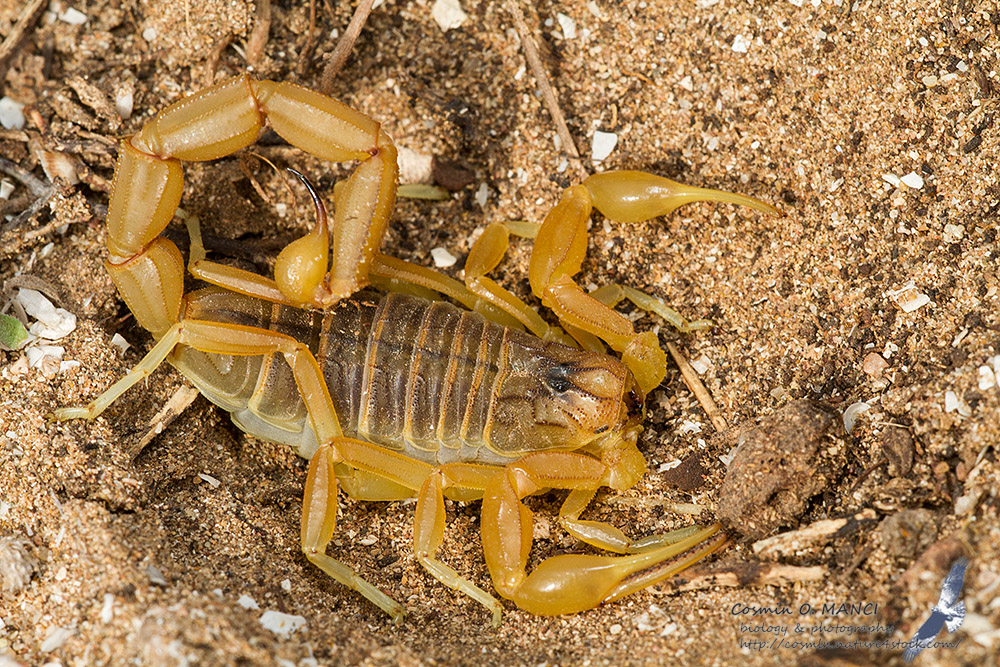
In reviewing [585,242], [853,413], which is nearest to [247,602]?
[585,242]

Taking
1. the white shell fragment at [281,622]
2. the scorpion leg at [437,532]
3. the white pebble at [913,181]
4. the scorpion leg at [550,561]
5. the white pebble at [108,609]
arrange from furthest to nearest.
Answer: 1. the white pebble at [913,181]
2. the scorpion leg at [437,532]
3. the scorpion leg at [550,561]
4. the white shell fragment at [281,622]
5. the white pebble at [108,609]

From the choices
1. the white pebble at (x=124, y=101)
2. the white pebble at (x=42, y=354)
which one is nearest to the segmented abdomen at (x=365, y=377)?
the white pebble at (x=42, y=354)

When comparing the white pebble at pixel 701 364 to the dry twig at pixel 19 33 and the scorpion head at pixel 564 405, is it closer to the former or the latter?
the scorpion head at pixel 564 405

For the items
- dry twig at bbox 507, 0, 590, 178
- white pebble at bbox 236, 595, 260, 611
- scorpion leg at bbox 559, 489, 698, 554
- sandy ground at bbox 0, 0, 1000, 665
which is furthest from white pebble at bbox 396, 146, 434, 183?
white pebble at bbox 236, 595, 260, 611

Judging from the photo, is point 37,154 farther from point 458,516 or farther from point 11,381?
point 458,516

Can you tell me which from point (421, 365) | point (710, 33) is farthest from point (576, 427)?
point (710, 33)

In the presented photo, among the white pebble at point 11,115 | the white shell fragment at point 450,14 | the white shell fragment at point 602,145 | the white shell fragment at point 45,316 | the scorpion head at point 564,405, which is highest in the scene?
the white shell fragment at point 450,14
